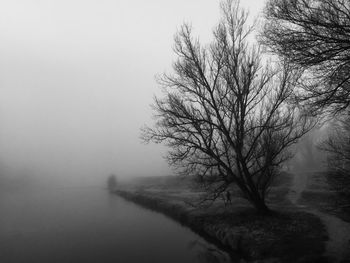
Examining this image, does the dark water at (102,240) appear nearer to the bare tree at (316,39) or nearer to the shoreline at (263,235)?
the shoreline at (263,235)

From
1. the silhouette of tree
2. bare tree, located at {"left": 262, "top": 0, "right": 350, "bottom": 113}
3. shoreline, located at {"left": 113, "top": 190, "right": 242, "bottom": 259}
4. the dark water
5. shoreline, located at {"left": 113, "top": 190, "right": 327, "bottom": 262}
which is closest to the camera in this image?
bare tree, located at {"left": 262, "top": 0, "right": 350, "bottom": 113}

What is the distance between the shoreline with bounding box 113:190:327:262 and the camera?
47.1ft

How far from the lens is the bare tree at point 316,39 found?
400 inches

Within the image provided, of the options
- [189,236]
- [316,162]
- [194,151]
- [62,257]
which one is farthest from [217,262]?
[316,162]

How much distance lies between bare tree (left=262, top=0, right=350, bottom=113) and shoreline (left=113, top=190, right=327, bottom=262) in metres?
7.66

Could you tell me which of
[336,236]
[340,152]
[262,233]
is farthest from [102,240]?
[340,152]

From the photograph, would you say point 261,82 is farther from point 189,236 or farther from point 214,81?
point 189,236

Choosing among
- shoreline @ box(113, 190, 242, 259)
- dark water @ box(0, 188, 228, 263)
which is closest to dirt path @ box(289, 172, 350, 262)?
shoreline @ box(113, 190, 242, 259)

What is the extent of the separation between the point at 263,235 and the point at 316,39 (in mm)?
11822

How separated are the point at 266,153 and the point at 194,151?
5436 millimetres

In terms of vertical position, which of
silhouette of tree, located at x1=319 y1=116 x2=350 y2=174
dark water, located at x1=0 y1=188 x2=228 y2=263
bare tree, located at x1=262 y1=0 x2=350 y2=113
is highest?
bare tree, located at x1=262 y1=0 x2=350 y2=113

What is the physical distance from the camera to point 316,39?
414 inches

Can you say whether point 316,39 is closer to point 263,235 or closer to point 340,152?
point 340,152

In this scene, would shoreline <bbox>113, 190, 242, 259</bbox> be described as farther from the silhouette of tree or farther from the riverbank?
the silhouette of tree
